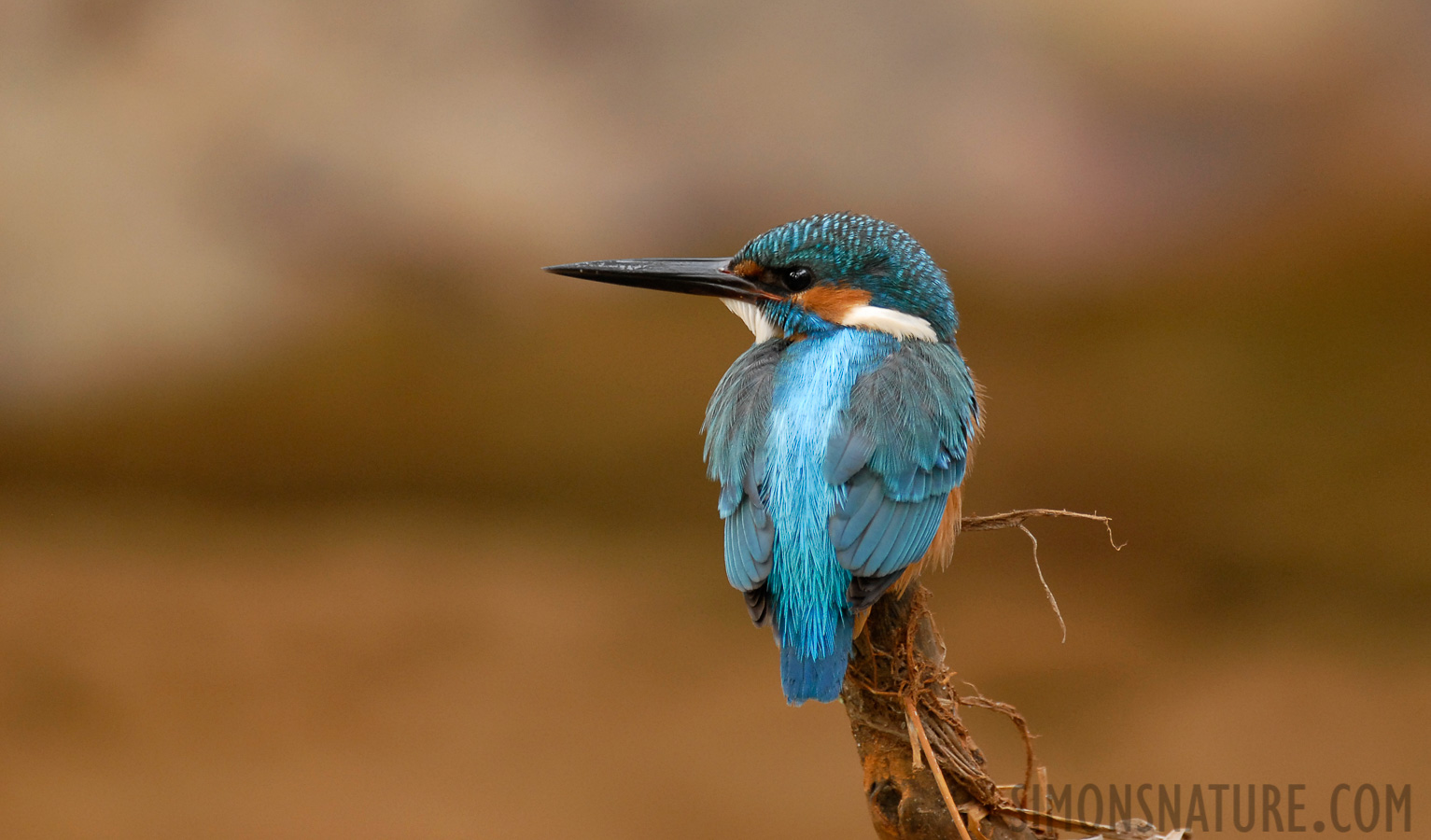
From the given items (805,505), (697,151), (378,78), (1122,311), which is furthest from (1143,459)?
(378,78)

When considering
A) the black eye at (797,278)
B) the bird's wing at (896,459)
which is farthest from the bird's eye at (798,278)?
the bird's wing at (896,459)

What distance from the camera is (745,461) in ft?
4.44

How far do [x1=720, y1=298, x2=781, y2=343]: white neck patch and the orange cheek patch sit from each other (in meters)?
0.07

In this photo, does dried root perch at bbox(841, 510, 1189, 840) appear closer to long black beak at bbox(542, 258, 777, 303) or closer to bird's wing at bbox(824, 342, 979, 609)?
bird's wing at bbox(824, 342, 979, 609)

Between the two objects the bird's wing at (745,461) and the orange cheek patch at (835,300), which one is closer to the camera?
the bird's wing at (745,461)

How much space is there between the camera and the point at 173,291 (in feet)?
9.45

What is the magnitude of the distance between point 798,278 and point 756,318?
88mm

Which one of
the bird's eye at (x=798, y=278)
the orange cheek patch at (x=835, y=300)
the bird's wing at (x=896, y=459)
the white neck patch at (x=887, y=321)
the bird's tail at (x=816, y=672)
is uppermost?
the bird's eye at (x=798, y=278)

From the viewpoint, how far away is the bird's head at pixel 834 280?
149 cm

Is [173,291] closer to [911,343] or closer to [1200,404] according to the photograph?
[911,343]

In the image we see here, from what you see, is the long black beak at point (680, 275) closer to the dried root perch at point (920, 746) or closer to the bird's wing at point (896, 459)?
the bird's wing at point (896, 459)

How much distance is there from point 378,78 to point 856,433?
2.11m

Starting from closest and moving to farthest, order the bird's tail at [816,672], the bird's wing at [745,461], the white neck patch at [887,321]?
the bird's tail at [816,672] < the bird's wing at [745,461] < the white neck patch at [887,321]

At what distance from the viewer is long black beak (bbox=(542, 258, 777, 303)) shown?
59.5 inches
